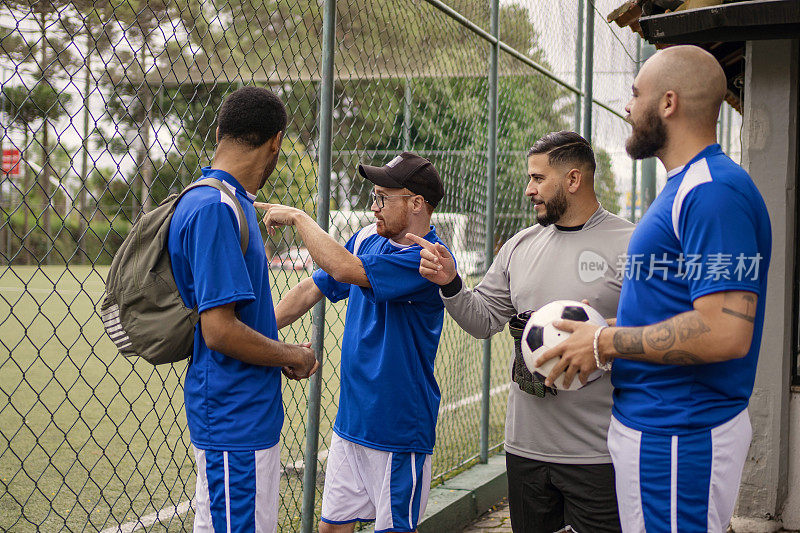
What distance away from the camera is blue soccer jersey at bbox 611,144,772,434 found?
2195mm

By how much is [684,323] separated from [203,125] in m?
8.11

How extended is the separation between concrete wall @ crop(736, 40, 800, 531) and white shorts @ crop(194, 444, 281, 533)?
378cm

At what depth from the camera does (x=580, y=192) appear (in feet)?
11.2

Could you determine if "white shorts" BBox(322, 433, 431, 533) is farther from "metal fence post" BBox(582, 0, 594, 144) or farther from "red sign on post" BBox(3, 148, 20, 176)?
"metal fence post" BBox(582, 0, 594, 144)

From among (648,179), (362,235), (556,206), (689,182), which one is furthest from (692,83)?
(648,179)

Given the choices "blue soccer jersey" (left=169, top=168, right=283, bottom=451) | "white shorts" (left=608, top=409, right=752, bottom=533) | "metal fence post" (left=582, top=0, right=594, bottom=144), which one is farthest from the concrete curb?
"metal fence post" (left=582, top=0, right=594, bottom=144)

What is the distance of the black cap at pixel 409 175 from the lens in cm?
337

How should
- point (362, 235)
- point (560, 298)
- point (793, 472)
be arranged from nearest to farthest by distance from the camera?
point (560, 298)
point (362, 235)
point (793, 472)

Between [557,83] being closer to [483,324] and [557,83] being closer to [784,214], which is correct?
[784,214]

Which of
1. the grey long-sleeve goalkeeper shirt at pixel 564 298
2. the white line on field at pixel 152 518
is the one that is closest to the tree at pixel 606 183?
the white line on field at pixel 152 518

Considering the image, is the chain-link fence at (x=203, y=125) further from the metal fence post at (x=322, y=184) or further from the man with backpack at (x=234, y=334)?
the man with backpack at (x=234, y=334)

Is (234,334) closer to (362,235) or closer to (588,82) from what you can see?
(362,235)

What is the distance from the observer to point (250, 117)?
8.47ft

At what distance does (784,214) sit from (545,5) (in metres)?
3.18
